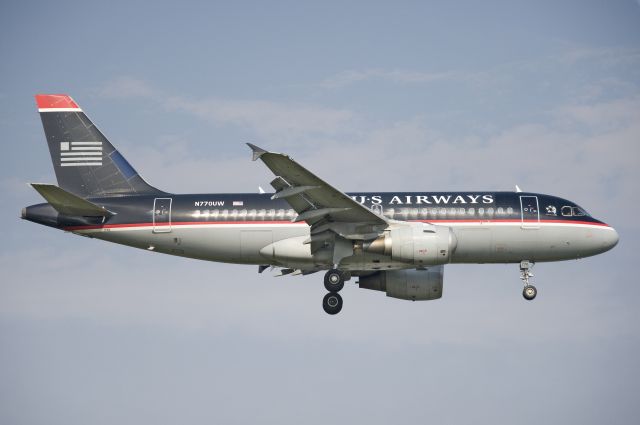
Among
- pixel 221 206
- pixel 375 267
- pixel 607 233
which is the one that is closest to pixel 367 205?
pixel 375 267

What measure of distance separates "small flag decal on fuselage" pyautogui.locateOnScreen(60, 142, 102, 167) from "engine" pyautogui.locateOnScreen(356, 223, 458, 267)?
14.7m

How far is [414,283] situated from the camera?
153ft

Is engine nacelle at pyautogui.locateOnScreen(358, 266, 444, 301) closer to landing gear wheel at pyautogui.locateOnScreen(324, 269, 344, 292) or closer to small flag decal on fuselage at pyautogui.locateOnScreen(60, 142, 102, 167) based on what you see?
landing gear wheel at pyautogui.locateOnScreen(324, 269, 344, 292)

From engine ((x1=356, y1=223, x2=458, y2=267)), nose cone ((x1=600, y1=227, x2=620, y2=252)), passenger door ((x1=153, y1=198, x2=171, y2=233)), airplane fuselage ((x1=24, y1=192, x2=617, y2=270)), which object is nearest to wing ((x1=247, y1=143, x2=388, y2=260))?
engine ((x1=356, y1=223, x2=458, y2=267))

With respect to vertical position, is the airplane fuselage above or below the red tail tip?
below

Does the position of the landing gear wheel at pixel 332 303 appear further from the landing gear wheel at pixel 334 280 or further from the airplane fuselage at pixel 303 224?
the airplane fuselage at pixel 303 224

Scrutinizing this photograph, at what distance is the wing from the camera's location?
1518 inches

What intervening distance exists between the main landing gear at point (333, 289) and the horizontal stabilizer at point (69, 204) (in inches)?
405

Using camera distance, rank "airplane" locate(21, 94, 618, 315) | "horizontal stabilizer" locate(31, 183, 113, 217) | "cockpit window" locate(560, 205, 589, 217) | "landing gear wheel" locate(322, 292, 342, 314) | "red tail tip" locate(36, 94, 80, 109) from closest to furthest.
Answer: "horizontal stabilizer" locate(31, 183, 113, 217)
"airplane" locate(21, 94, 618, 315)
"landing gear wheel" locate(322, 292, 342, 314)
"cockpit window" locate(560, 205, 589, 217)
"red tail tip" locate(36, 94, 80, 109)

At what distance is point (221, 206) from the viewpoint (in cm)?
4519

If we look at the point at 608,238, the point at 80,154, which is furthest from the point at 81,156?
the point at 608,238

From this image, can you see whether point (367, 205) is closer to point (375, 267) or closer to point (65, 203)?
point (375, 267)

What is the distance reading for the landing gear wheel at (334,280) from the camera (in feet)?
146

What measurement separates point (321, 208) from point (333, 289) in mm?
4939
